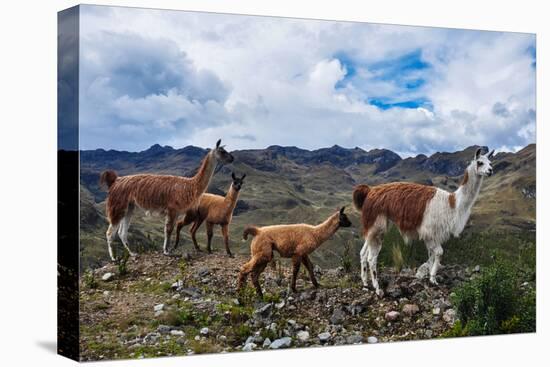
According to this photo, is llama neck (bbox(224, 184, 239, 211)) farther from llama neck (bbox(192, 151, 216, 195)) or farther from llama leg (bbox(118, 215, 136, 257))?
llama leg (bbox(118, 215, 136, 257))

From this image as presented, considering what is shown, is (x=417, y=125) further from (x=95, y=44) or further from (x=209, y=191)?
(x=95, y=44)

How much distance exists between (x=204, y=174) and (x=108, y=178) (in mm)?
1346

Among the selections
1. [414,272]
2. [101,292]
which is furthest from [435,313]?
[101,292]

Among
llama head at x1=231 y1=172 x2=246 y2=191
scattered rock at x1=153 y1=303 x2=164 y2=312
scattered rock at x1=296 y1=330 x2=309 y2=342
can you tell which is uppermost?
llama head at x1=231 y1=172 x2=246 y2=191

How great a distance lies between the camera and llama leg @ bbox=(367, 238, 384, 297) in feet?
40.9

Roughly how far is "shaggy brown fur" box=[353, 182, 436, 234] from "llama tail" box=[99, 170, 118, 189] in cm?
354

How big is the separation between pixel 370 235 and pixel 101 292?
395 centimetres

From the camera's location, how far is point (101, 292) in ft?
36.2

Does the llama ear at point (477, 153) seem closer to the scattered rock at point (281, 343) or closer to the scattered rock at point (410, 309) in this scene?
the scattered rock at point (410, 309)

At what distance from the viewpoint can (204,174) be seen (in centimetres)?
1190

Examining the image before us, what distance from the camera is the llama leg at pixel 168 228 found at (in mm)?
11711

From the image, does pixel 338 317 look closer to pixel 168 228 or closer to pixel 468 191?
pixel 168 228

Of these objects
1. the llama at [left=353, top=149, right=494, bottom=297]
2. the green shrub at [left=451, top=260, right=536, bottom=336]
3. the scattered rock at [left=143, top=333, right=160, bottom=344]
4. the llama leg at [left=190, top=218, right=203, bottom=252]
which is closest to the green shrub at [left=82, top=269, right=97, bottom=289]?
the scattered rock at [left=143, top=333, right=160, bottom=344]

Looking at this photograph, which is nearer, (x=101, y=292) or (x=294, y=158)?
(x=101, y=292)
